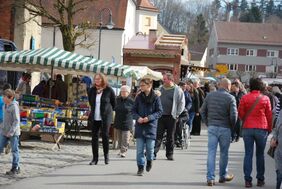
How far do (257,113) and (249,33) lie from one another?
298ft

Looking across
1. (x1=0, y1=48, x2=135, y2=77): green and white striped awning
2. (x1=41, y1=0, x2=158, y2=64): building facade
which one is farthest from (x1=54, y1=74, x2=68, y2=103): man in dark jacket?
(x1=41, y1=0, x2=158, y2=64): building facade

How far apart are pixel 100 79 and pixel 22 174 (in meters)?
2.65

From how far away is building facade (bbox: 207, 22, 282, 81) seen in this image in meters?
98.8

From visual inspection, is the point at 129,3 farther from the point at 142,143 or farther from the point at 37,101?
the point at 142,143

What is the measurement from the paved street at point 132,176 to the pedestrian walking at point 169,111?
0.40m

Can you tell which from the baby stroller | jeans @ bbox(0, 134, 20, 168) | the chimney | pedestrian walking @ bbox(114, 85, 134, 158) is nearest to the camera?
jeans @ bbox(0, 134, 20, 168)

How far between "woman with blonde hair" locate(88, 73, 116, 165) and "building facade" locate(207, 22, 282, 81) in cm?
8635

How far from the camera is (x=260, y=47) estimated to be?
3903 inches

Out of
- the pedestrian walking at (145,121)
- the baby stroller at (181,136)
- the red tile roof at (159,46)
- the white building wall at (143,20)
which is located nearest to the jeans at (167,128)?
the pedestrian walking at (145,121)

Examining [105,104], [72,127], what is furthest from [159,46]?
[105,104]

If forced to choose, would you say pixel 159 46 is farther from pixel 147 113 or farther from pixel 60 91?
pixel 147 113

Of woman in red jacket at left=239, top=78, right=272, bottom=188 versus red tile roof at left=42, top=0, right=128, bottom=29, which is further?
red tile roof at left=42, top=0, right=128, bottom=29

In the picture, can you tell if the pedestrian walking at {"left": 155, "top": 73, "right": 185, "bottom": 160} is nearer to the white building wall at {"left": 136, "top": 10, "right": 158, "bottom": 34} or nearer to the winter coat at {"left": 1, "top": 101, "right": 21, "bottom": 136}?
the winter coat at {"left": 1, "top": 101, "right": 21, "bottom": 136}

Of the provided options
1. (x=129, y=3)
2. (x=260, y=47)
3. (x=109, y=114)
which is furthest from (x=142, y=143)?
(x=260, y=47)
